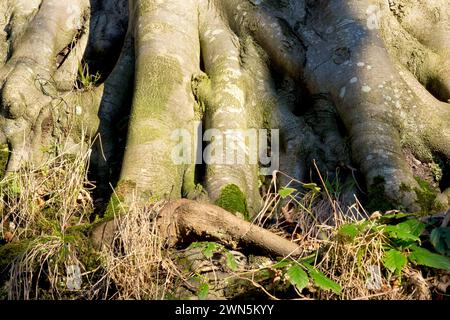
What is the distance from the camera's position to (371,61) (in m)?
4.17

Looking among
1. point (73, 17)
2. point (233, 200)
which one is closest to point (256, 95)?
point (233, 200)

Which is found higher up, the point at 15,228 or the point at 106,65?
the point at 106,65

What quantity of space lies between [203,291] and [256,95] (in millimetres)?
2128

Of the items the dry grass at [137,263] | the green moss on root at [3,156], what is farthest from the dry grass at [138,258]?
the green moss on root at [3,156]

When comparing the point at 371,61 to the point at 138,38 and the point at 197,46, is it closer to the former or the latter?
the point at 197,46

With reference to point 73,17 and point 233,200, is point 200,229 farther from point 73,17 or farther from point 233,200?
point 73,17

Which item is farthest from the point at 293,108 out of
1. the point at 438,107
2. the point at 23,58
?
the point at 23,58

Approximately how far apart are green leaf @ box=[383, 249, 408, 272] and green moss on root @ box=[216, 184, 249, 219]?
1254 mm

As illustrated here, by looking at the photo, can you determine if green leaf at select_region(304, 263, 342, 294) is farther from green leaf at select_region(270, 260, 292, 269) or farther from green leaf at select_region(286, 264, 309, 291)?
green leaf at select_region(270, 260, 292, 269)

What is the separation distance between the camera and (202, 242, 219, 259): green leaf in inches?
114

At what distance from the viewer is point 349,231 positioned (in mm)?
2584

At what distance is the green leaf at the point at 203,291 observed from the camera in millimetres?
2691

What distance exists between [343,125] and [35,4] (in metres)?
3.50

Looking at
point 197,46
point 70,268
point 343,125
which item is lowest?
point 70,268
